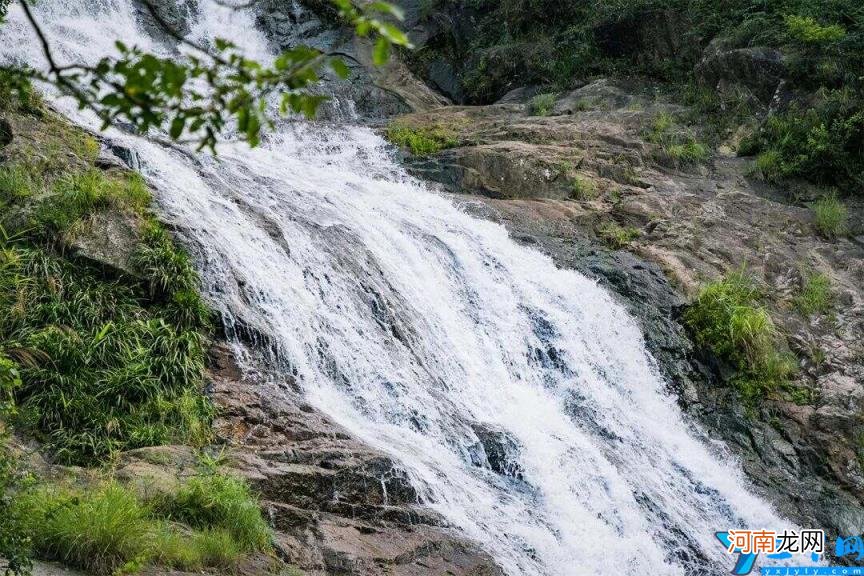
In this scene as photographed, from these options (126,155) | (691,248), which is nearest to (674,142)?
(691,248)

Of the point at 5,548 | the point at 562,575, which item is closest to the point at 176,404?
the point at 5,548

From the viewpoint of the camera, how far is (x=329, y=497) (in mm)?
6152

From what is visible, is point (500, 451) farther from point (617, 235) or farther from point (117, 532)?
point (617, 235)

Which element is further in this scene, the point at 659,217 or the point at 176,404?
the point at 659,217

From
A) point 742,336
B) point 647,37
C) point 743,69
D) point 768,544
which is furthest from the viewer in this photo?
point 647,37

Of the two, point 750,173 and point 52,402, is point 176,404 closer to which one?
point 52,402

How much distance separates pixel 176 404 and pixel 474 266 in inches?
216

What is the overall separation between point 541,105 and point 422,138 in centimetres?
374

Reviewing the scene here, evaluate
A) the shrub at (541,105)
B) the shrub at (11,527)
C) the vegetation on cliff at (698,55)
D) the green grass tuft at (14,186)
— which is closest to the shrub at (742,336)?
the vegetation on cliff at (698,55)

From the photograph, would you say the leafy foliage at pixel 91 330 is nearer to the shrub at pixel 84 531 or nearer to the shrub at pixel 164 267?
the shrub at pixel 164 267

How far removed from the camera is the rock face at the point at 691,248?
9883 millimetres

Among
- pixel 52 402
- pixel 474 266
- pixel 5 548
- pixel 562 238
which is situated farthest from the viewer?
pixel 562 238

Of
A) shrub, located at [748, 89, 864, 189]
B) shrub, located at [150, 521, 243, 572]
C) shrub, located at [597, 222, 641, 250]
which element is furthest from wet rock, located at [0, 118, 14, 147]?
shrub, located at [748, 89, 864, 189]

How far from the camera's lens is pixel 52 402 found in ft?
19.9
